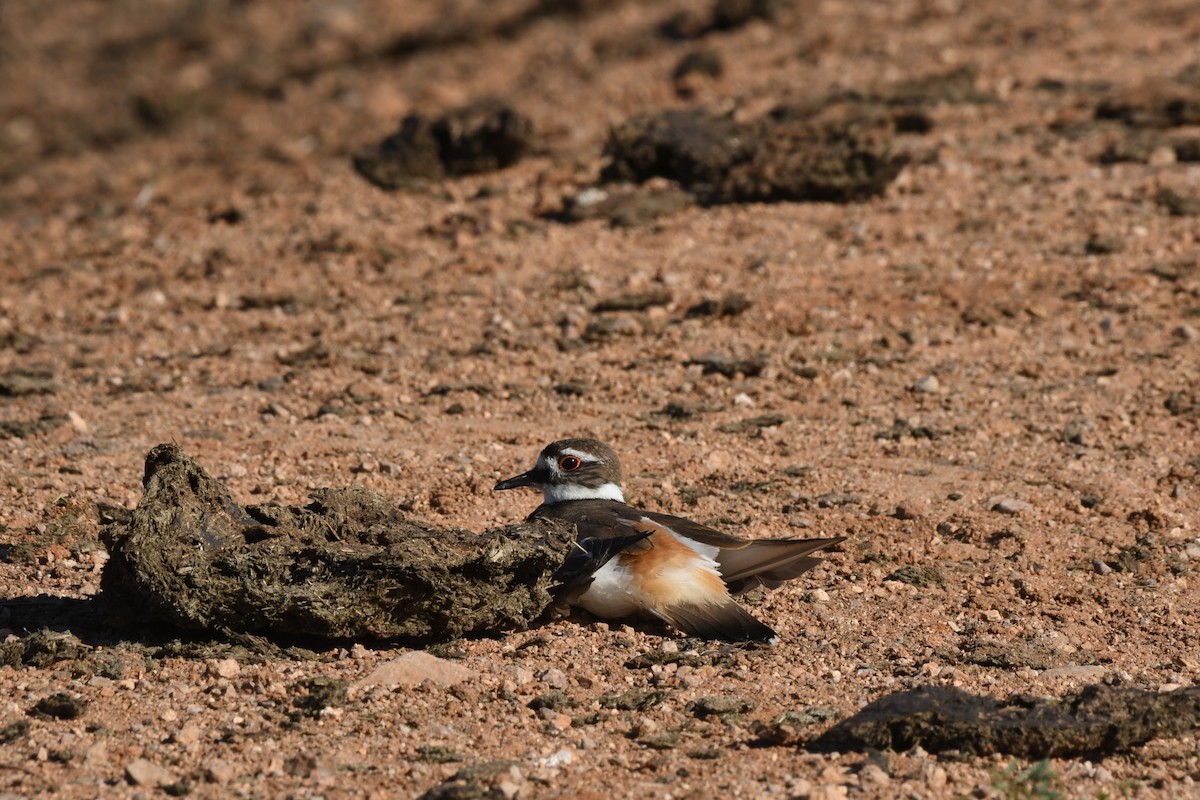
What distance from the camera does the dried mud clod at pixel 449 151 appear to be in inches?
515

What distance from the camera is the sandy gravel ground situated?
206 inches

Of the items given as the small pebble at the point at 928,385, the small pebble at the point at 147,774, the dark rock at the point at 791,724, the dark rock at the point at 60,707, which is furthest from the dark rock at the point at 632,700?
the small pebble at the point at 928,385

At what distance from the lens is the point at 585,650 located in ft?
19.6

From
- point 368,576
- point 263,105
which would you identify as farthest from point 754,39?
point 368,576

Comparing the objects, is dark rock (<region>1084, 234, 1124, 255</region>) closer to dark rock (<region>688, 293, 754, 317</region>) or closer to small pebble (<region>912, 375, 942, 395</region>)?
small pebble (<region>912, 375, 942, 395</region>)

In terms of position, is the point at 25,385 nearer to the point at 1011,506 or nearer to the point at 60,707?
the point at 60,707

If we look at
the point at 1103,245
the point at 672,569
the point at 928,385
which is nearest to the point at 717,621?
the point at 672,569

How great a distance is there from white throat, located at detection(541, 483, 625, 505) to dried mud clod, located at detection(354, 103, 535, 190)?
6.47m

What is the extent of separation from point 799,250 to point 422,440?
3.76 meters

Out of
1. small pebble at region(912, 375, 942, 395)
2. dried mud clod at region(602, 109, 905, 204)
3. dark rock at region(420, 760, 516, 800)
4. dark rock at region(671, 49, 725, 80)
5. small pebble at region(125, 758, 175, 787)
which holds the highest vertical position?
dark rock at region(671, 49, 725, 80)

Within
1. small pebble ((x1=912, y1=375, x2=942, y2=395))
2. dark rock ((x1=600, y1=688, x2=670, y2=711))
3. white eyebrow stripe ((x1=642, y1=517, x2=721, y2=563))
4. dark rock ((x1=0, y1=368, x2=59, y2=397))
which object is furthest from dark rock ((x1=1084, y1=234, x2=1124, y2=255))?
dark rock ((x1=0, y1=368, x2=59, y2=397))

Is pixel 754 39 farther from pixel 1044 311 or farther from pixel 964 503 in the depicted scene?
pixel 964 503

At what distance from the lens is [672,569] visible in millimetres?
6164

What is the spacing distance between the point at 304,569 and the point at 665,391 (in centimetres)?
386
